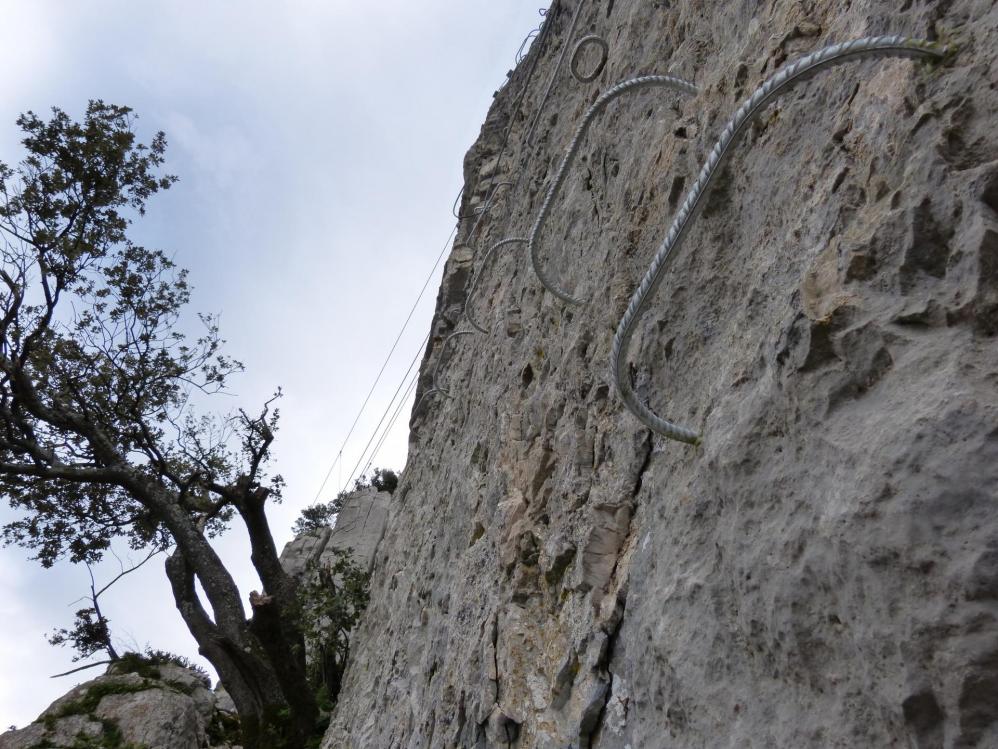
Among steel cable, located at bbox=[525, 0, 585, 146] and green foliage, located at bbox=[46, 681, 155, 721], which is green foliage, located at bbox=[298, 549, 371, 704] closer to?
green foliage, located at bbox=[46, 681, 155, 721]

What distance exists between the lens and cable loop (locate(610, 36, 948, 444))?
1992mm

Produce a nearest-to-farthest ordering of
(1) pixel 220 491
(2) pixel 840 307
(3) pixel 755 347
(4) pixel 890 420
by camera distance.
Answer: (4) pixel 890 420, (2) pixel 840 307, (3) pixel 755 347, (1) pixel 220 491

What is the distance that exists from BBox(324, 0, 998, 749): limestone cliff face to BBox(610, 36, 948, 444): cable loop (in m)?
0.10

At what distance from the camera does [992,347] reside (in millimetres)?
1677

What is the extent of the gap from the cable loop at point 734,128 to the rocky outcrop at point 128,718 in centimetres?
994

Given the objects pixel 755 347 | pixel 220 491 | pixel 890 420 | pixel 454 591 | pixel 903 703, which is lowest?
pixel 903 703

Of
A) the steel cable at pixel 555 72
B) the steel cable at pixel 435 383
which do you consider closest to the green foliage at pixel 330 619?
the steel cable at pixel 435 383

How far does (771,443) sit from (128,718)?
11016mm

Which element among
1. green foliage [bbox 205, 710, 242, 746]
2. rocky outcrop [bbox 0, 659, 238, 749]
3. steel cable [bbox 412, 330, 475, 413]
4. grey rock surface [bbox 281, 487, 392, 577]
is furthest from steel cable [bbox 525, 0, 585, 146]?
grey rock surface [bbox 281, 487, 392, 577]

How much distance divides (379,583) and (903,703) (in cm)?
809

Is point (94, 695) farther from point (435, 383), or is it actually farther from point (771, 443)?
point (771, 443)

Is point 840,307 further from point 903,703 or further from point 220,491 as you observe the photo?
point 220,491

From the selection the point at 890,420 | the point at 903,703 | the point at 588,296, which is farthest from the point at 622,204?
the point at 903,703

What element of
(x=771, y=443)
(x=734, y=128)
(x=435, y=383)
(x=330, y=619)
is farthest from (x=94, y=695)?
(x=734, y=128)
